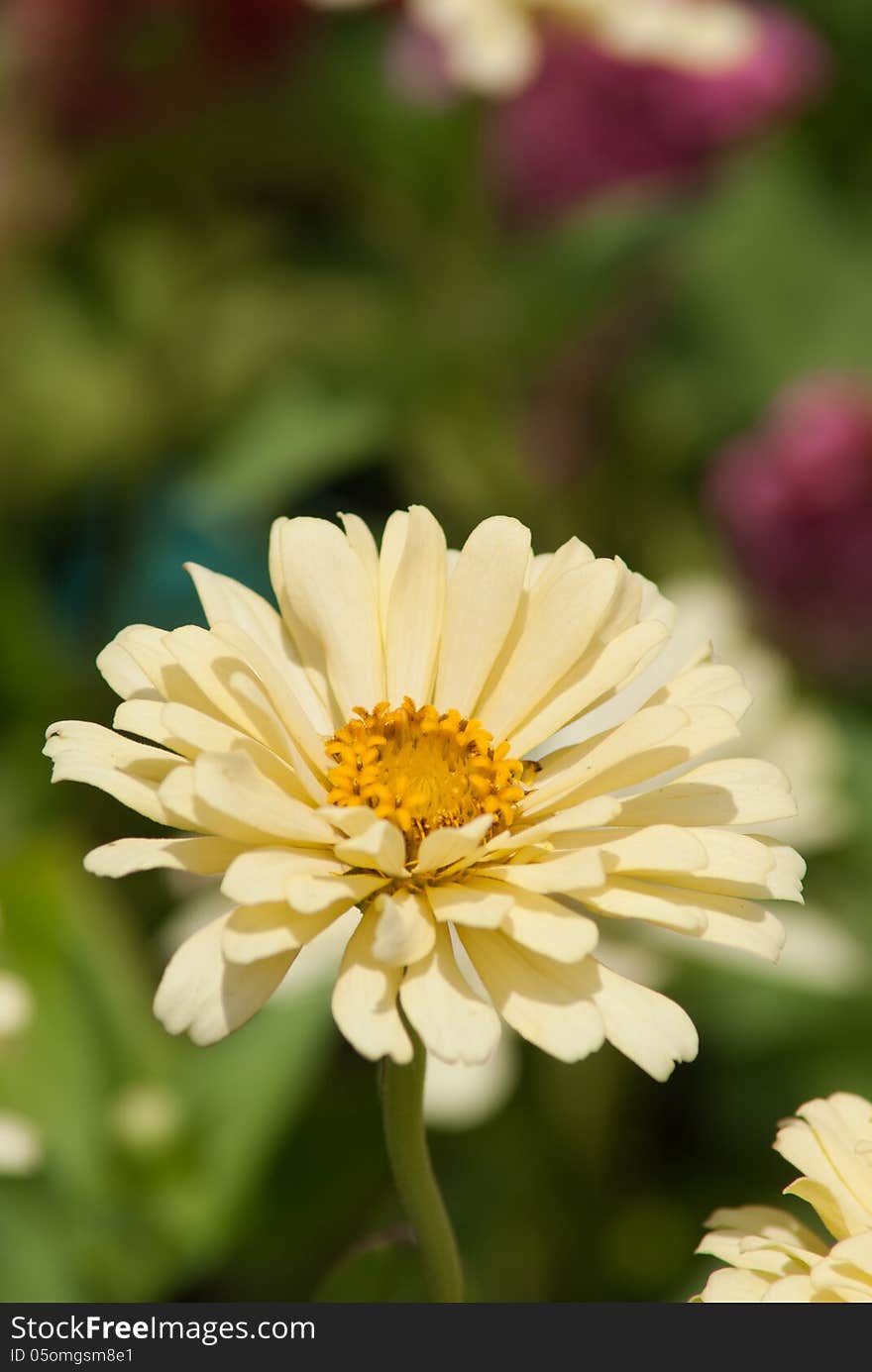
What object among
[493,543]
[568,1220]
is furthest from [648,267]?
[493,543]

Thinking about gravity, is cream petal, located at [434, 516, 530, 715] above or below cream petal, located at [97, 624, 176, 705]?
above

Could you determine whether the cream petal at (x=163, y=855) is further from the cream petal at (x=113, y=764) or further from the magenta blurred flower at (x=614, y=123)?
the magenta blurred flower at (x=614, y=123)

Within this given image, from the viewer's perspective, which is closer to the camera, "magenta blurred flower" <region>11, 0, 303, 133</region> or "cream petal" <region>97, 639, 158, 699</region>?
"cream petal" <region>97, 639, 158, 699</region>

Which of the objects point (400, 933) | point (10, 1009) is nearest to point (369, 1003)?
point (400, 933)

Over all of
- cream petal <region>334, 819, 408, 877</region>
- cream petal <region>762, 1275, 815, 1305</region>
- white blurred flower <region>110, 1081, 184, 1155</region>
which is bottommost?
cream petal <region>762, 1275, 815, 1305</region>

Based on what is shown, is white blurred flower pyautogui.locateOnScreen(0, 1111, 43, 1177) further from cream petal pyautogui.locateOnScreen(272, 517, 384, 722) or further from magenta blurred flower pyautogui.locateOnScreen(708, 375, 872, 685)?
magenta blurred flower pyautogui.locateOnScreen(708, 375, 872, 685)

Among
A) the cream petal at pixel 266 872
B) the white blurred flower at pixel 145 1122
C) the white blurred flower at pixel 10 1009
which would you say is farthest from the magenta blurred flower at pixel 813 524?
the cream petal at pixel 266 872

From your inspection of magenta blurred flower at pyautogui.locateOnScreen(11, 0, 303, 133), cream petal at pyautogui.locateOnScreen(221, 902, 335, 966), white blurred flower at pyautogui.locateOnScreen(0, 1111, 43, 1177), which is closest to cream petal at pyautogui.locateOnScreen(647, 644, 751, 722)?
cream petal at pyautogui.locateOnScreen(221, 902, 335, 966)

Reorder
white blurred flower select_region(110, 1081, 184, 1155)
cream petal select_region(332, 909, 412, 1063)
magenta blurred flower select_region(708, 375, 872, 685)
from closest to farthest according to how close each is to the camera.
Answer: cream petal select_region(332, 909, 412, 1063), white blurred flower select_region(110, 1081, 184, 1155), magenta blurred flower select_region(708, 375, 872, 685)
